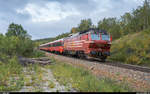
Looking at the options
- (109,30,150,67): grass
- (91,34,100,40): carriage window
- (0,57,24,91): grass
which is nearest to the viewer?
(0,57,24,91): grass

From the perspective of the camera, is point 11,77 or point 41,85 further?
point 11,77

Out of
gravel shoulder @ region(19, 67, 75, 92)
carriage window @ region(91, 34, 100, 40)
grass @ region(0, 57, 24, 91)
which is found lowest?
gravel shoulder @ region(19, 67, 75, 92)

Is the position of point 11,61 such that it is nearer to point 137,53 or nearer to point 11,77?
point 11,77

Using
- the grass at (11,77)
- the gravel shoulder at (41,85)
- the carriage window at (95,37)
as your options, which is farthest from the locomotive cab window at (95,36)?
the gravel shoulder at (41,85)

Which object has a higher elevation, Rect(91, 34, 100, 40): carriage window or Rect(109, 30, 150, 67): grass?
Rect(91, 34, 100, 40): carriage window

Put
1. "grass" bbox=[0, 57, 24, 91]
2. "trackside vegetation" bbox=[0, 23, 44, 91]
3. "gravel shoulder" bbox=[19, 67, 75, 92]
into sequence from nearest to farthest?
"gravel shoulder" bbox=[19, 67, 75, 92] < "grass" bbox=[0, 57, 24, 91] < "trackside vegetation" bbox=[0, 23, 44, 91]

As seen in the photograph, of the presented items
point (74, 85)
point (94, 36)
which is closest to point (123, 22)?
point (94, 36)

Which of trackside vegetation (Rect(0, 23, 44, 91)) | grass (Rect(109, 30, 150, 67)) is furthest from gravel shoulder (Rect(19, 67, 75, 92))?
grass (Rect(109, 30, 150, 67))

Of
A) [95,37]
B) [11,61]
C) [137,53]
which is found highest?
[95,37]

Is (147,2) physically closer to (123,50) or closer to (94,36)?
(123,50)

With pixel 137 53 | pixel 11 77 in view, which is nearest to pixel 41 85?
pixel 11 77

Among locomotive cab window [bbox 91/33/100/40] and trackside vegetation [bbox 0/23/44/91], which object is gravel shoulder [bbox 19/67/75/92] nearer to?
trackside vegetation [bbox 0/23/44/91]

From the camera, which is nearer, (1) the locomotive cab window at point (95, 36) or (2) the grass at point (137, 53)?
(1) the locomotive cab window at point (95, 36)

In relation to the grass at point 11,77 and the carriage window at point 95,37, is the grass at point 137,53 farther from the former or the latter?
the grass at point 11,77
